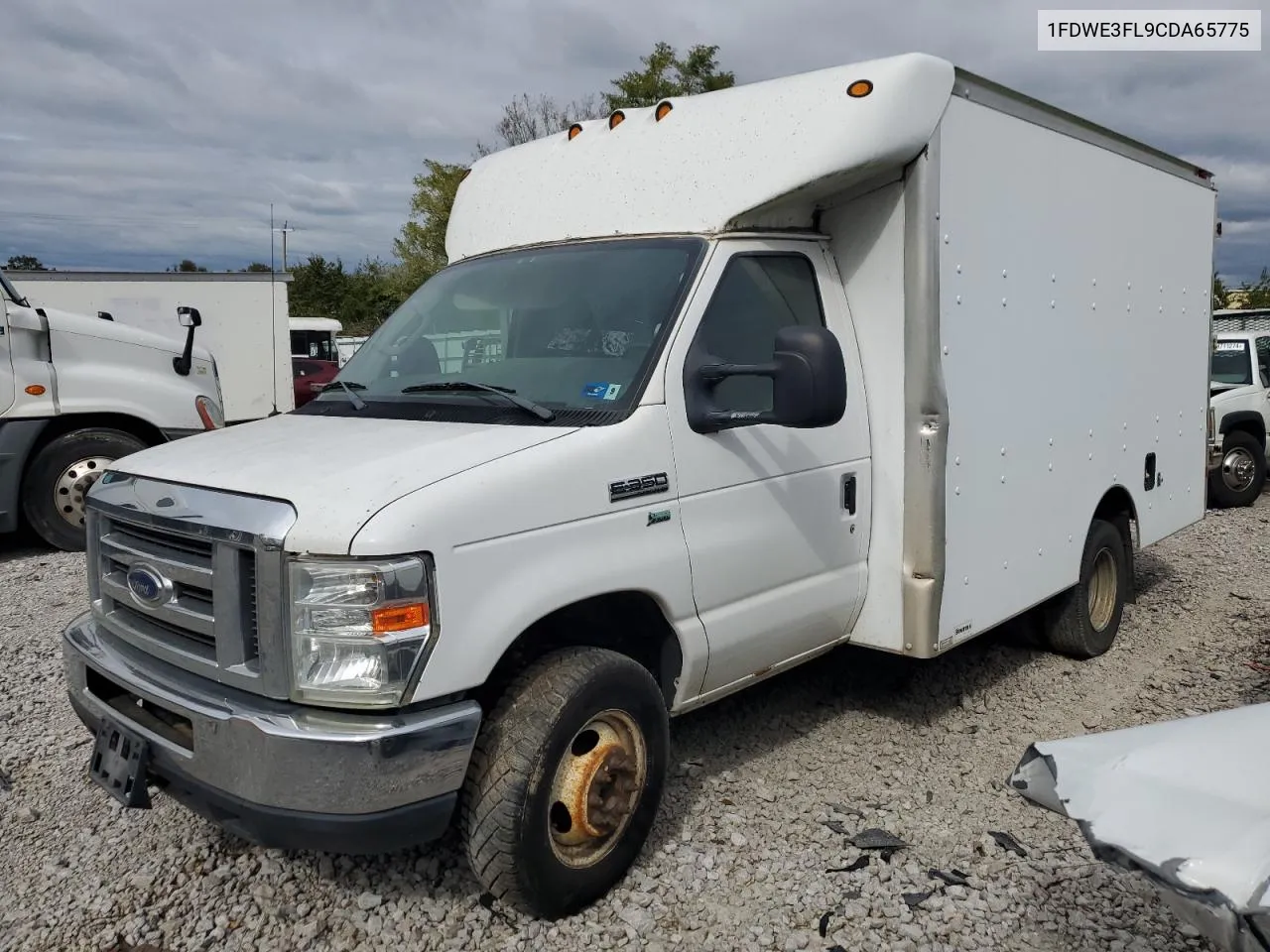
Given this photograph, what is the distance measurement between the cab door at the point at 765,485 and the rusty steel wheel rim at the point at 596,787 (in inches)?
17.5

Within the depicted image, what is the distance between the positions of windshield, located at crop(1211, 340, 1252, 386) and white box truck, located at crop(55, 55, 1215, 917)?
7.81 m

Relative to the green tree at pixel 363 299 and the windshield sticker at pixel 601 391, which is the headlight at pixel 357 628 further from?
the green tree at pixel 363 299

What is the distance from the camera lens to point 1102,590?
5.92 m

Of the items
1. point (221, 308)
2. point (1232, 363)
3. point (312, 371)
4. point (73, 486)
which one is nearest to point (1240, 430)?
point (1232, 363)

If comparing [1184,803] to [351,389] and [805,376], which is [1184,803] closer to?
[805,376]

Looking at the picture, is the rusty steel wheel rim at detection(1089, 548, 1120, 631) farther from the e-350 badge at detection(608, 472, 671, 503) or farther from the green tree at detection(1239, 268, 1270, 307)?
the green tree at detection(1239, 268, 1270, 307)

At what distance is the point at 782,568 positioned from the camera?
3.85 meters

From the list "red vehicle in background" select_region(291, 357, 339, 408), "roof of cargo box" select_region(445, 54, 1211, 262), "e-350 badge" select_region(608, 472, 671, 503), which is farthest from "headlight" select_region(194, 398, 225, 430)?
"red vehicle in background" select_region(291, 357, 339, 408)

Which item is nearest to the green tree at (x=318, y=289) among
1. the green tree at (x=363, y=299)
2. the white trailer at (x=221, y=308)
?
the green tree at (x=363, y=299)

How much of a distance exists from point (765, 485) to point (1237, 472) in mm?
9721

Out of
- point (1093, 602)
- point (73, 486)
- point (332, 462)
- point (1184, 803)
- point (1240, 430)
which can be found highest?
point (332, 462)

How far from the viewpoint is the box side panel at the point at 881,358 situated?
4.12 m

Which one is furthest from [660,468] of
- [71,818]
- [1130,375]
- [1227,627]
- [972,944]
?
[1227,627]

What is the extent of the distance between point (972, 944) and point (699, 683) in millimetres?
1179
